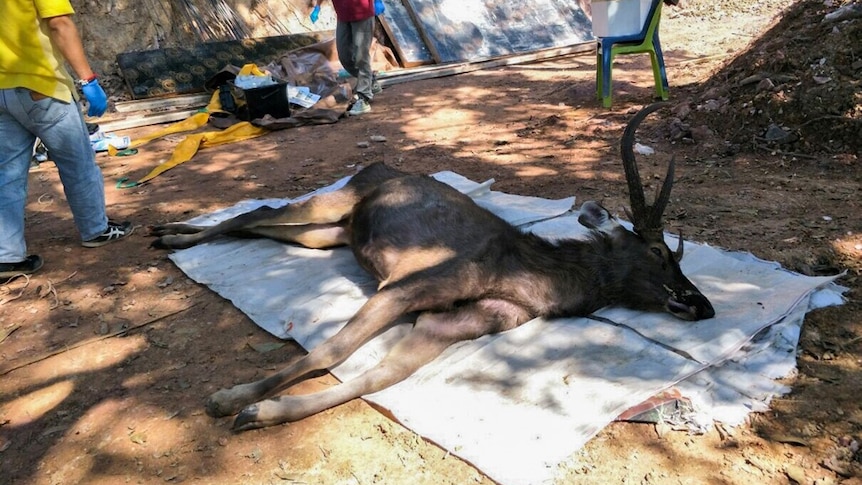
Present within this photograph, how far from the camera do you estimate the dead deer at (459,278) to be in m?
3.21

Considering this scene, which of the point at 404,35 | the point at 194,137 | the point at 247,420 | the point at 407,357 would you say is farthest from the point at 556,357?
the point at 404,35

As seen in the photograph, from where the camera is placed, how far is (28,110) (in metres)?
4.31

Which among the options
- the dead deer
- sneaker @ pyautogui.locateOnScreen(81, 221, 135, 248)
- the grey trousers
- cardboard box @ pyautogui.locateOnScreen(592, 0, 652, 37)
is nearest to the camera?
the dead deer

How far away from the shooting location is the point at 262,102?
326 inches

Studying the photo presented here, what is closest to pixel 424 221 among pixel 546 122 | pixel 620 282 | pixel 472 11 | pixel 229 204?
pixel 620 282

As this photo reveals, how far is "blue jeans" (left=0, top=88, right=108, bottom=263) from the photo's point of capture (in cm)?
432

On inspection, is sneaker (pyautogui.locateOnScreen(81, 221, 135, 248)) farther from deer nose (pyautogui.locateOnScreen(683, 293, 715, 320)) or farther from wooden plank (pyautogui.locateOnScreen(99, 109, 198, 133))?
deer nose (pyautogui.locateOnScreen(683, 293, 715, 320))

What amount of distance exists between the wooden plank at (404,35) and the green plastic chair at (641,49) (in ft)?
12.8

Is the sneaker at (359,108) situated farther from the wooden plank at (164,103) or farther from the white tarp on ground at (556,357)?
the white tarp on ground at (556,357)

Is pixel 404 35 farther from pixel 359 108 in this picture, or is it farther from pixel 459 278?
pixel 459 278

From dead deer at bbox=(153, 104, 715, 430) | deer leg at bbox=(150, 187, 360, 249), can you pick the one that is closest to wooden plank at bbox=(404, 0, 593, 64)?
deer leg at bbox=(150, 187, 360, 249)

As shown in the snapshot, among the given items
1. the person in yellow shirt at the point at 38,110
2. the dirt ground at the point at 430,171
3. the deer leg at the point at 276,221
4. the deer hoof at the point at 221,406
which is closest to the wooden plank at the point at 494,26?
the dirt ground at the point at 430,171

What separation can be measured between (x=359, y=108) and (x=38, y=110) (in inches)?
189

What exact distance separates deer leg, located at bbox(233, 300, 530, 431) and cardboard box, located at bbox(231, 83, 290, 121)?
551 cm
